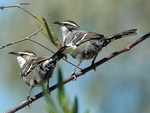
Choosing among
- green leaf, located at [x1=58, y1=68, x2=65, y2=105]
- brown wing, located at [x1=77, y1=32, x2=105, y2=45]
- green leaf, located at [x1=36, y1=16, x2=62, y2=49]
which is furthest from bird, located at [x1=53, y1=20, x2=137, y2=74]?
green leaf, located at [x1=58, y1=68, x2=65, y2=105]

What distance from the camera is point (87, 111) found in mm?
1213

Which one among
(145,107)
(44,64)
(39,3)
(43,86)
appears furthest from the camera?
(39,3)

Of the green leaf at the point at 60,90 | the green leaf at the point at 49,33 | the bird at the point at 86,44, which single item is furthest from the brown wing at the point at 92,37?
the green leaf at the point at 60,90

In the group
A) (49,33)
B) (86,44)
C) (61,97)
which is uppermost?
(61,97)

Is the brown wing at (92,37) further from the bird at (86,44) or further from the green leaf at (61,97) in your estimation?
the green leaf at (61,97)

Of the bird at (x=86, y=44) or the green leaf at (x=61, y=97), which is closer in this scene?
the green leaf at (x=61, y=97)

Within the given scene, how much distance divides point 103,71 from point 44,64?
25.4 ft

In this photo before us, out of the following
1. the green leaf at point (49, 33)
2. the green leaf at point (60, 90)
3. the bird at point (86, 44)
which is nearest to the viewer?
the green leaf at point (60, 90)

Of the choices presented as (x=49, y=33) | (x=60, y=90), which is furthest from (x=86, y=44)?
(x=60, y=90)

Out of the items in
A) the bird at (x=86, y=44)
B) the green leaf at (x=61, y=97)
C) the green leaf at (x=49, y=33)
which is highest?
the green leaf at (x=61, y=97)

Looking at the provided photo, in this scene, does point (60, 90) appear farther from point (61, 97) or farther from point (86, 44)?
point (86, 44)

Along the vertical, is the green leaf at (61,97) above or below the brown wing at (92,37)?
above

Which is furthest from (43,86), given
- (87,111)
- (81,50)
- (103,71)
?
(103,71)

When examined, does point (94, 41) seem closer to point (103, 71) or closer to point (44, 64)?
point (44, 64)
